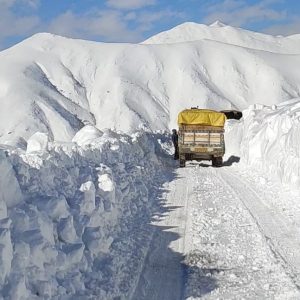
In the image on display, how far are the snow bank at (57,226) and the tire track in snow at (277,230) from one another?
7.55 ft

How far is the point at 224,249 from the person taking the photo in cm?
805

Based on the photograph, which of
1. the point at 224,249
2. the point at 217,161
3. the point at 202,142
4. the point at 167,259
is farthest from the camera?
the point at 202,142

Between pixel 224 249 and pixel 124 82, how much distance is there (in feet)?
233

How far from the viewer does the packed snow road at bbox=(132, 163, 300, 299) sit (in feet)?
21.2

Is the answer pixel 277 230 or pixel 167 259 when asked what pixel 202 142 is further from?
pixel 167 259

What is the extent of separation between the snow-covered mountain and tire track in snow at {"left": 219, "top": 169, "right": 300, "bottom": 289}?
50.2m

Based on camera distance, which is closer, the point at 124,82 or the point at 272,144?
the point at 272,144

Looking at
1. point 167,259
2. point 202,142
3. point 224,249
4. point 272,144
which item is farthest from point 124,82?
point 167,259

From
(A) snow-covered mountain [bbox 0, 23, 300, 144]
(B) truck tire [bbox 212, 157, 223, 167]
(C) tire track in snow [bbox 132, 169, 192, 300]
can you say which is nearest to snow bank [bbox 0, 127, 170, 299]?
(C) tire track in snow [bbox 132, 169, 192, 300]

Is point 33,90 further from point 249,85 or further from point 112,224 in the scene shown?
point 112,224

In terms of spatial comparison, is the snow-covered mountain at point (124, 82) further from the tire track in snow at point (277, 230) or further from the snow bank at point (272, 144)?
the tire track in snow at point (277, 230)

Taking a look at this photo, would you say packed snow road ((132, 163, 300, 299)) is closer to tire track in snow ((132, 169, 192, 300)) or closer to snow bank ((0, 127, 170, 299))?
tire track in snow ((132, 169, 192, 300))

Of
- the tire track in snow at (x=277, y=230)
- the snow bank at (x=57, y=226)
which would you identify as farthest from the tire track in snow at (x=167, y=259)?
the tire track in snow at (x=277, y=230)

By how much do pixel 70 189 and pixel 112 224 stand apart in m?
1.03
